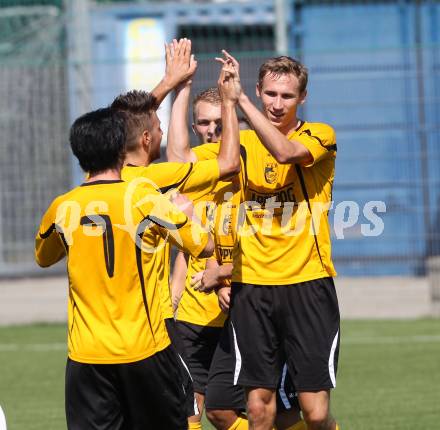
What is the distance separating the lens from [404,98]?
43.1 ft

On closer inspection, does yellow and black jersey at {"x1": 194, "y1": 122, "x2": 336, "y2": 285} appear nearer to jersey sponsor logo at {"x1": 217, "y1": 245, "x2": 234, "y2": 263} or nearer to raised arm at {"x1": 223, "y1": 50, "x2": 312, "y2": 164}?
raised arm at {"x1": 223, "y1": 50, "x2": 312, "y2": 164}

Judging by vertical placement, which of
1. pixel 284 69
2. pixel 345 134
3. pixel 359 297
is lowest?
pixel 359 297

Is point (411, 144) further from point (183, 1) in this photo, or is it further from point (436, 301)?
point (183, 1)

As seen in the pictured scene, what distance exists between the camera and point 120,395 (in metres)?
4.80

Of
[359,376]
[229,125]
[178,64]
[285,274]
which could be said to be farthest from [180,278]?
[359,376]

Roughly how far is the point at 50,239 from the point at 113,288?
40 centimetres

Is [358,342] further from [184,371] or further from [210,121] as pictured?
[184,371]

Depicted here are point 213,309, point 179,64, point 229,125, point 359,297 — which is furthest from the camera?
point 359,297

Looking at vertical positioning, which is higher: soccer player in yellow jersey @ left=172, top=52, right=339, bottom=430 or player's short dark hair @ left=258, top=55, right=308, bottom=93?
player's short dark hair @ left=258, top=55, right=308, bottom=93

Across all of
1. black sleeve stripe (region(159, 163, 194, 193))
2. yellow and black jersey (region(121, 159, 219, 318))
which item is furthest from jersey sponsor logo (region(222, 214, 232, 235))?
black sleeve stripe (region(159, 163, 194, 193))

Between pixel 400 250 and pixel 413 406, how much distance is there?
212 inches

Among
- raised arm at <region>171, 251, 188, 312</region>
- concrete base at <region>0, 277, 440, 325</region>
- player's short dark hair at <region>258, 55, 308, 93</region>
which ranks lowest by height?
concrete base at <region>0, 277, 440, 325</region>

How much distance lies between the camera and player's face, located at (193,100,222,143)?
6.52 meters

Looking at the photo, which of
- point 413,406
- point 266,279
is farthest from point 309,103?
point 266,279
